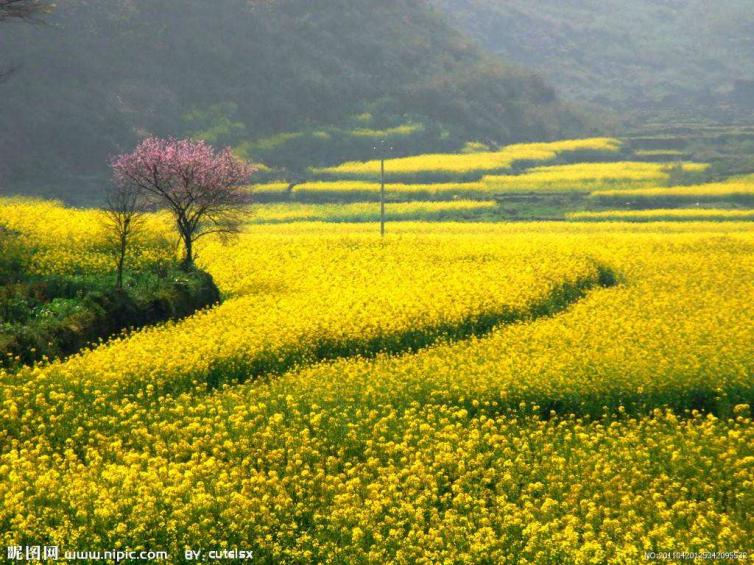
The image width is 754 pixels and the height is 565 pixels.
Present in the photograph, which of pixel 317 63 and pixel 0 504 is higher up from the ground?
pixel 317 63

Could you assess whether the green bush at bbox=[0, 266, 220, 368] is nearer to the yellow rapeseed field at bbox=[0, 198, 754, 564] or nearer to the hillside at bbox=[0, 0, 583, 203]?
the yellow rapeseed field at bbox=[0, 198, 754, 564]

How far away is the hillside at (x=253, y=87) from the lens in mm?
95625

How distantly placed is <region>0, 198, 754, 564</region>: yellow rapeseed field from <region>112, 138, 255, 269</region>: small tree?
10.6 ft

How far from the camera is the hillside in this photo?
95625 mm

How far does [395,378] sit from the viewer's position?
24.5 m

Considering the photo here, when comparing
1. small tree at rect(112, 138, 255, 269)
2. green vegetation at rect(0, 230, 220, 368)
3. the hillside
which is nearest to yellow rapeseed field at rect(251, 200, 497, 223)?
the hillside

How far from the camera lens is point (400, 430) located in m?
21.1

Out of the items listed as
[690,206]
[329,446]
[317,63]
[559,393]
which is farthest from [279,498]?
[317,63]

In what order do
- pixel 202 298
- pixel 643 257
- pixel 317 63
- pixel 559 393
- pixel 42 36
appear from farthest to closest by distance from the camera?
pixel 317 63 < pixel 42 36 < pixel 643 257 < pixel 202 298 < pixel 559 393

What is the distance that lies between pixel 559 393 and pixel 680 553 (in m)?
8.02

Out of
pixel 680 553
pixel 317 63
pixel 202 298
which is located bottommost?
pixel 680 553

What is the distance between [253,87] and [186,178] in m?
85.7

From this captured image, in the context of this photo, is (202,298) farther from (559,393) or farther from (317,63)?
(317,63)

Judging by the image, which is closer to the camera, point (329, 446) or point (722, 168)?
point (329, 446)
